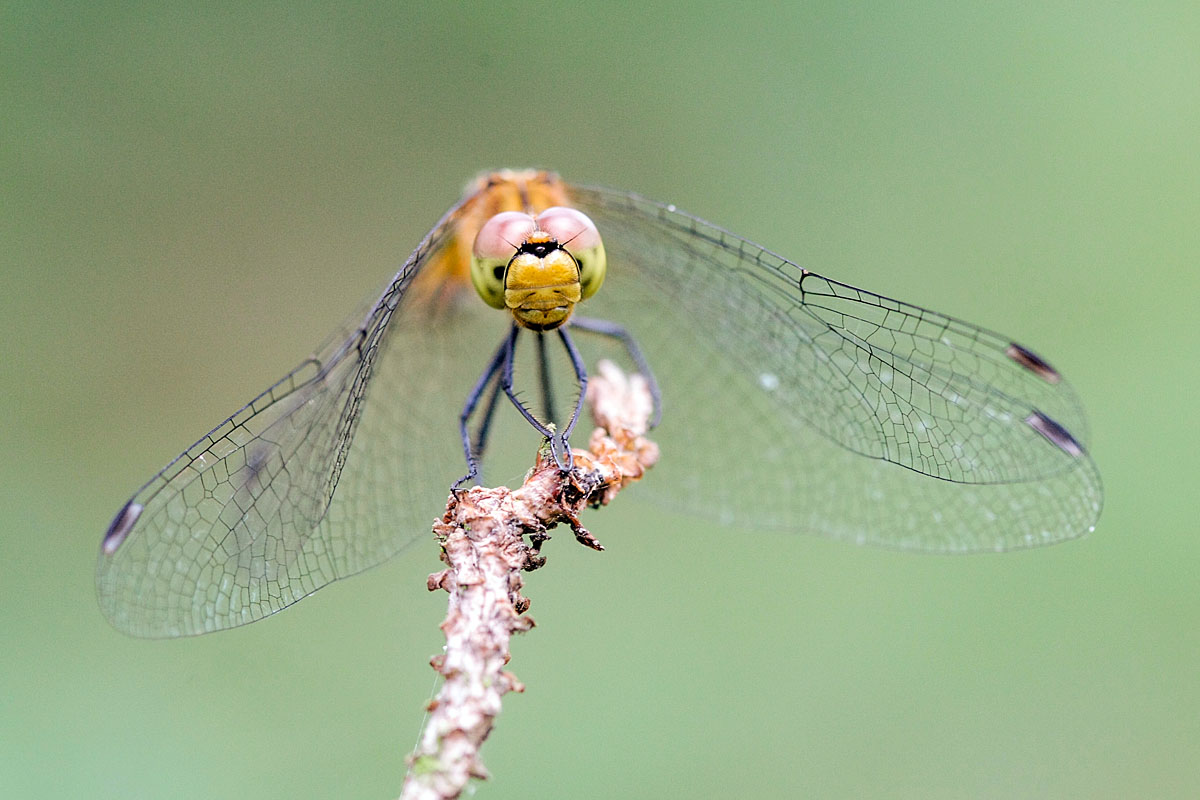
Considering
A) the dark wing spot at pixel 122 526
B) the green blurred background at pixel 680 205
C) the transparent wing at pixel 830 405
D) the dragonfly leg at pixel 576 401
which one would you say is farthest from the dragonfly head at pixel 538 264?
the green blurred background at pixel 680 205

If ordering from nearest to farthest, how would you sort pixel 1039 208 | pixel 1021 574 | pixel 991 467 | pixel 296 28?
pixel 991 467, pixel 1021 574, pixel 1039 208, pixel 296 28

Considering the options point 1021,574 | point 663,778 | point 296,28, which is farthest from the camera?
point 296,28

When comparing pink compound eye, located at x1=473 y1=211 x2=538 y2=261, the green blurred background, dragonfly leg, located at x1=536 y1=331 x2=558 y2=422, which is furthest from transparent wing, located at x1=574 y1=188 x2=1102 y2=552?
the green blurred background

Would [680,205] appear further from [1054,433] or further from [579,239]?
[579,239]

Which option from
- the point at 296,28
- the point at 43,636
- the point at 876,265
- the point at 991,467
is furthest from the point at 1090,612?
the point at 296,28

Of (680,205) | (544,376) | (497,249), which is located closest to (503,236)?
(497,249)

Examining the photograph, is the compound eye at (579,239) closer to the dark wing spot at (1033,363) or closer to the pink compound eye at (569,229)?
the pink compound eye at (569,229)

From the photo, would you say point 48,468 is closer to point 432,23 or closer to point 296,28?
point 296,28
